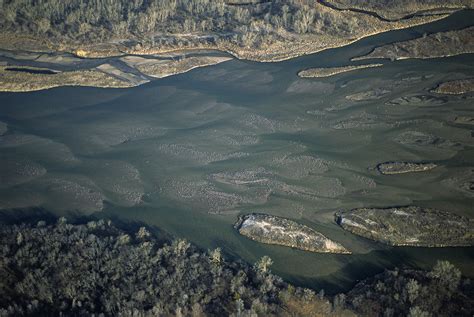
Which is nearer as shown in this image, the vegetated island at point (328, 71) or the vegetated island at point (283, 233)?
the vegetated island at point (283, 233)

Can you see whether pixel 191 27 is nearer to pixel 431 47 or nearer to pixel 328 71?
pixel 328 71

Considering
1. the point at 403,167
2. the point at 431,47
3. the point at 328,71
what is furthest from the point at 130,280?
the point at 431,47

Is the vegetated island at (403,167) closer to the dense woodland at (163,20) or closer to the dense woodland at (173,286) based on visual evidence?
the dense woodland at (173,286)

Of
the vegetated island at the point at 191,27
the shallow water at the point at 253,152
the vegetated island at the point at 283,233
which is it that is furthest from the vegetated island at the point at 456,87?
the vegetated island at the point at 283,233

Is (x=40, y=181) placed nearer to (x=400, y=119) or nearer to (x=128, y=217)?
(x=128, y=217)

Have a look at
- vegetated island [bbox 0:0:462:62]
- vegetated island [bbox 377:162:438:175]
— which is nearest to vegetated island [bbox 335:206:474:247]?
vegetated island [bbox 377:162:438:175]
